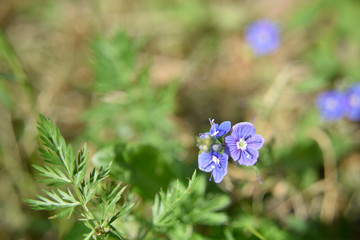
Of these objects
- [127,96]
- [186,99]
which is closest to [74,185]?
[127,96]

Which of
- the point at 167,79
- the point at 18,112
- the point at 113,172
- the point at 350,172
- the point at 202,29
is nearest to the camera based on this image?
the point at 113,172

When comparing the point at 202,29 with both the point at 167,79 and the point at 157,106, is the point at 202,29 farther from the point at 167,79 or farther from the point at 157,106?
the point at 157,106

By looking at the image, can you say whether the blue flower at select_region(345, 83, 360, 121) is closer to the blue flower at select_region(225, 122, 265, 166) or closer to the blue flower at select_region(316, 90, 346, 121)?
the blue flower at select_region(316, 90, 346, 121)

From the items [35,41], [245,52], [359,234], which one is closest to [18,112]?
[35,41]

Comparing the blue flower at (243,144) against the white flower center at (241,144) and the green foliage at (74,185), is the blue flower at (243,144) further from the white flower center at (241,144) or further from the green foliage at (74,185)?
the green foliage at (74,185)

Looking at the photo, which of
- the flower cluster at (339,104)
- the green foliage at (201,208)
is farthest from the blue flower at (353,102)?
the green foliage at (201,208)

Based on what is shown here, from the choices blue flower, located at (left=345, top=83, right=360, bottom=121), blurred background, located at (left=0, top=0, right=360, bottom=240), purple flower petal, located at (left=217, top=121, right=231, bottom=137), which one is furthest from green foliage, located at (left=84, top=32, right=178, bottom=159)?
blue flower, located at (left=345, top=83, right=360, bottom=121)

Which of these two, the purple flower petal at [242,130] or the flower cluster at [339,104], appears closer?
the purple flower petal at [242,130]

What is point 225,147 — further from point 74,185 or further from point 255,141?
point 74,185
